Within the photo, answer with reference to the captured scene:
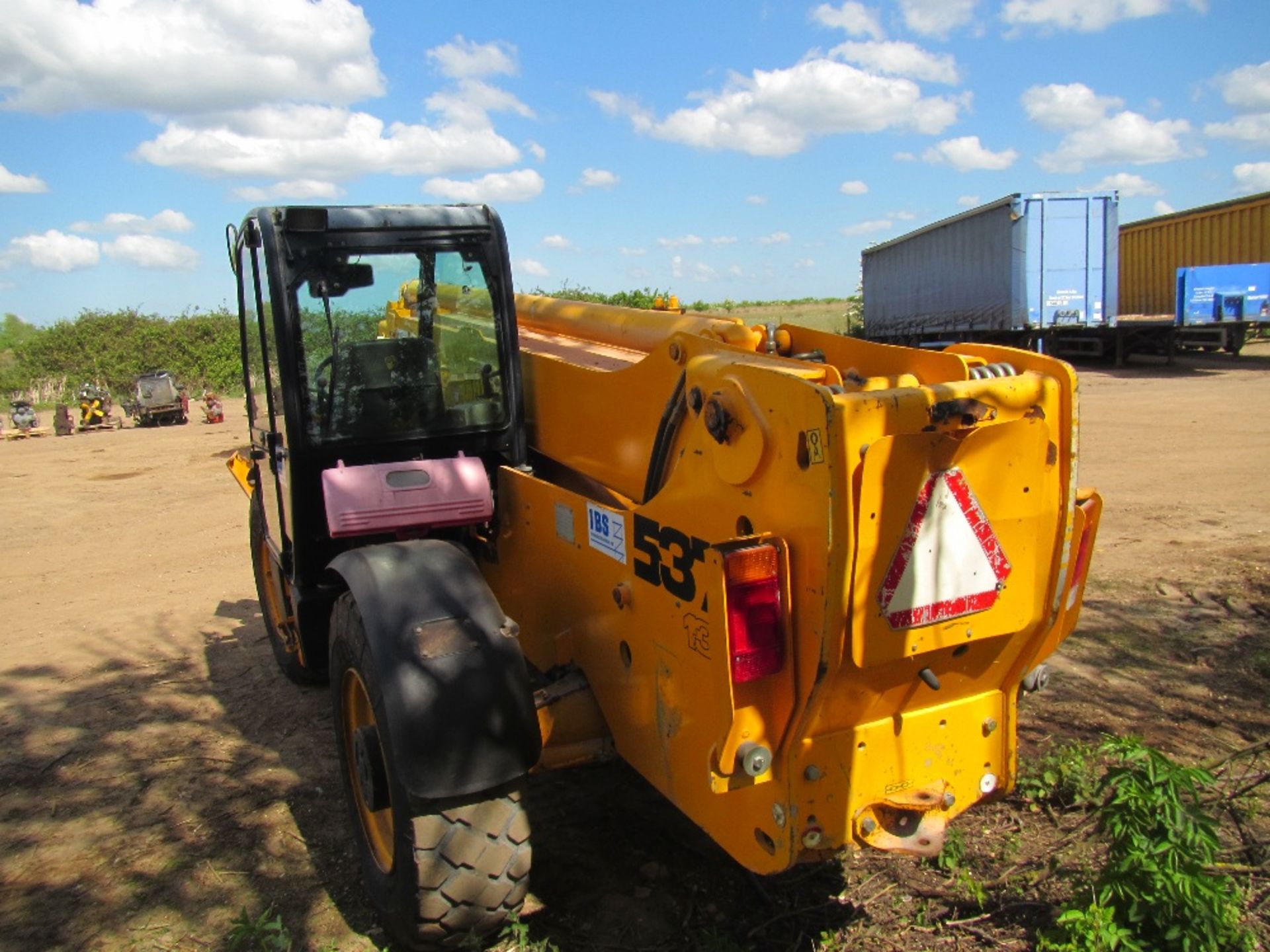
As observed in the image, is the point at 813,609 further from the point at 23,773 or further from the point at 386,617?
the point at 23,773

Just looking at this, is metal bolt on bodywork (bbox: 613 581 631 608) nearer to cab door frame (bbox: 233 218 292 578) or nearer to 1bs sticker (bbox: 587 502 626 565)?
1bs sticker (bbox: 587 502 626 565)

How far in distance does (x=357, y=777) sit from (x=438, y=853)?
60cm

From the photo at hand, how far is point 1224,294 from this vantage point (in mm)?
19656

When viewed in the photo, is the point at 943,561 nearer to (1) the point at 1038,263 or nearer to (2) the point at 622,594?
(2) the point at 622,594

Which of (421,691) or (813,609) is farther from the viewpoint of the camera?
(421,691)

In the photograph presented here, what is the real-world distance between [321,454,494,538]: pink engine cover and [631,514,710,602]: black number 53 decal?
1076 mm

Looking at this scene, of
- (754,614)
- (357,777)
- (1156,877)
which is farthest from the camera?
(357,777)

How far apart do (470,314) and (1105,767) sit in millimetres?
3101

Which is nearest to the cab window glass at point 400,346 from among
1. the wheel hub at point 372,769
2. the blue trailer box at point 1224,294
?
the wheel hub at point 372,769

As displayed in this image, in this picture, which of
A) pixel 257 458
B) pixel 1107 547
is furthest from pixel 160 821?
pixel 1107 547

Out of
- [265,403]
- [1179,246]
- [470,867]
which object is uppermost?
[1179,246]

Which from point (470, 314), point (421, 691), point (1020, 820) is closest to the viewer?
point (421, 691)

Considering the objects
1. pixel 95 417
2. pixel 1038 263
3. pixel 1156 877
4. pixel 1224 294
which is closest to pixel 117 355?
pixel 95 417

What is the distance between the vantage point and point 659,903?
3.25 m
